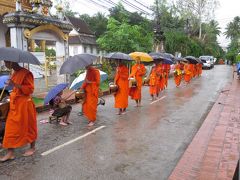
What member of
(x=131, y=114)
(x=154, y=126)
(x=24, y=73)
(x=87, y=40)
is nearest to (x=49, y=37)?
(x=131, y=114)

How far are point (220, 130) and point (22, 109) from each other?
417cm

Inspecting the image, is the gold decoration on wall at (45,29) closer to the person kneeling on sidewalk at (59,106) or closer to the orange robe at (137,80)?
the orange robe at (137,80)

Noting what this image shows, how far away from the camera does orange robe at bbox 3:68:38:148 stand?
17.2 ft

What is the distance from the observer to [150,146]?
6305 mm

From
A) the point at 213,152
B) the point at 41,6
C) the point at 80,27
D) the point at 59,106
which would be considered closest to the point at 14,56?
the point at 59,106

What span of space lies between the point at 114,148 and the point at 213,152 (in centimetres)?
182

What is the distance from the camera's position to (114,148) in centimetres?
615

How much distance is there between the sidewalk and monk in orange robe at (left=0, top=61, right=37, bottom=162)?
2.54 metres

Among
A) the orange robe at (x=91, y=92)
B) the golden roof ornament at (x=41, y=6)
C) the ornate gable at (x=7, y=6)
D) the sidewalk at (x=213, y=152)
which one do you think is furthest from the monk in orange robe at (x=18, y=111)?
the ornate gable at (x=7, y=6)

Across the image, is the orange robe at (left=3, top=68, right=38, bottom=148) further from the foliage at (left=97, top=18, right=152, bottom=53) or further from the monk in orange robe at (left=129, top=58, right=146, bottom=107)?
the foliage at (left=97, top=18, right=152, bottom=53)

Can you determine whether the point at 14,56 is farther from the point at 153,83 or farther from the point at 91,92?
the point at 153,83

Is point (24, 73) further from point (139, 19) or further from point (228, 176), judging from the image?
point (139, 19)

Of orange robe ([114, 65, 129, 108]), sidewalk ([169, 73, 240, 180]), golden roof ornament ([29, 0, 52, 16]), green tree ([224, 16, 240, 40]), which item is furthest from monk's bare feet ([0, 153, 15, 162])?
green tree ([224, 16, 240, 40])

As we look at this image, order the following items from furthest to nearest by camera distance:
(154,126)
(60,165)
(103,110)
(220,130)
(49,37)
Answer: (49,37)
(103,110)
(154,126)
(220,130)
(60,165)
